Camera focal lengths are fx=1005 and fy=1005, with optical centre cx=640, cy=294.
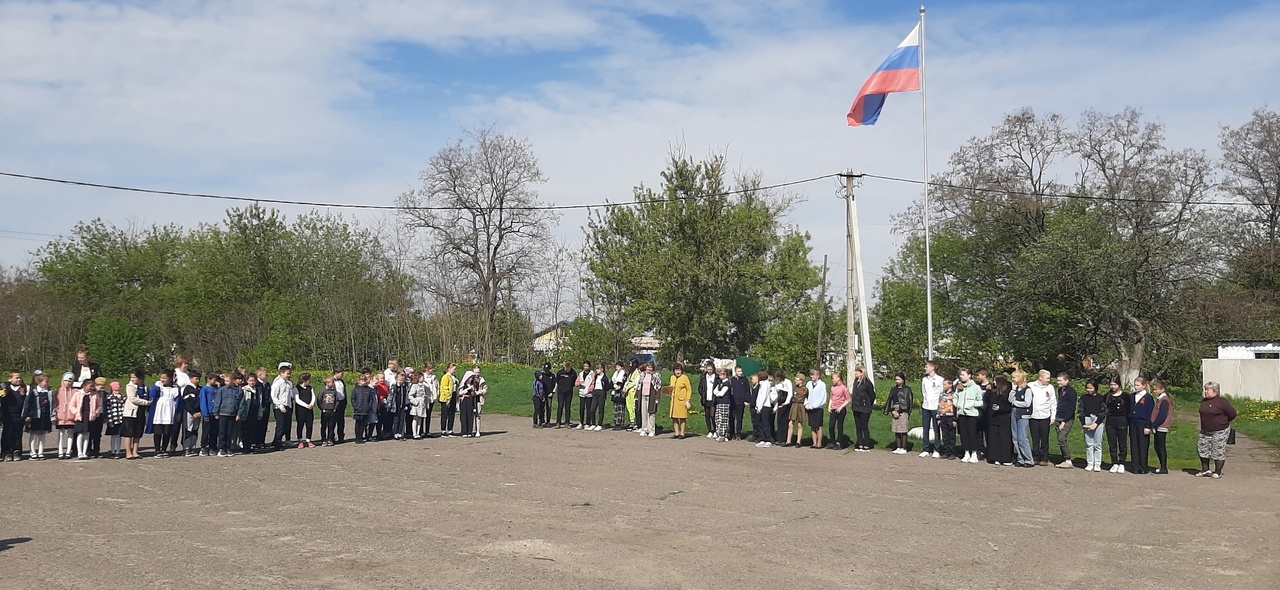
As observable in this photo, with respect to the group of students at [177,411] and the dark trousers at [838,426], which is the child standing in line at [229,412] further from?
the dark trousers at [838,426]

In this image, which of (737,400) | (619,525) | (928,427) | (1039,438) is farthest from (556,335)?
(619,525)

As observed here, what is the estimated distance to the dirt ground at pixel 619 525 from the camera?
849 centimetres

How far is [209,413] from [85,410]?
6.55 ft

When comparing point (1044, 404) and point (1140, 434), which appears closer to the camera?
point (1140, 434)

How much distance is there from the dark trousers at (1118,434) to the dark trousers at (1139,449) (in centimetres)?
25

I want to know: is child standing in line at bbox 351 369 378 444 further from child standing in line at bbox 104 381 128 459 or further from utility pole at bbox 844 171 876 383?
utility pole at bbox 844 171 876 383

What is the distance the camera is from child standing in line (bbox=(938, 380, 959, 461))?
61.9ft

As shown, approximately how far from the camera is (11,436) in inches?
675

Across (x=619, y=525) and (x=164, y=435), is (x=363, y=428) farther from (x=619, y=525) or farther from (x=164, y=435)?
(x=619, y=525)

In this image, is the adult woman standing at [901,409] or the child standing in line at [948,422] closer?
the child standing in line at [948,422]

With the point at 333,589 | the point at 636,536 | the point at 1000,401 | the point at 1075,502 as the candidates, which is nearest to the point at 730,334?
the point at 1000,401

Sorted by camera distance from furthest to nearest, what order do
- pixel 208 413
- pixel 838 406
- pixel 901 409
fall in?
pixel 838 406 → pixel 901 409 → pixel 208 413

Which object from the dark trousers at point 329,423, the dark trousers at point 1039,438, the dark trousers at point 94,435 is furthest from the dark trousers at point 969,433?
the dark trousers at point 94,435

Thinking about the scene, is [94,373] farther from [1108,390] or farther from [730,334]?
[730,334]
